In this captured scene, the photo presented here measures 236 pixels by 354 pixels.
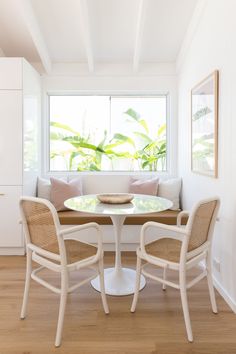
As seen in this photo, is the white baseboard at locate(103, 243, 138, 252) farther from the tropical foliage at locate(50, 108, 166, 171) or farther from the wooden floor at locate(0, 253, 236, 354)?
the tropical foliage at locate(50, 108, 166, 171)

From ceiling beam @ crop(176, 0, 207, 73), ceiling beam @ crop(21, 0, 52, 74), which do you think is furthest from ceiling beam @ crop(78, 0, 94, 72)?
ceiling beam @ crop(176, 0, 207, 73)

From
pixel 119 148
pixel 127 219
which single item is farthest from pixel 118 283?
pixel 119 148

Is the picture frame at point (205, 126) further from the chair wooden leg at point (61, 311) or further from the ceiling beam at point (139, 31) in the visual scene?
the chair wooden leg at point (61, 311)

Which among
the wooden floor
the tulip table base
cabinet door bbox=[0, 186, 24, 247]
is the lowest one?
the wooden floor

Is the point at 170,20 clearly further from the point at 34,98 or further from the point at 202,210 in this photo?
the point at 202,210

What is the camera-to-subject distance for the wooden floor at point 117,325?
5.71 ft

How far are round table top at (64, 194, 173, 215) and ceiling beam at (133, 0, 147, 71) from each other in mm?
1872

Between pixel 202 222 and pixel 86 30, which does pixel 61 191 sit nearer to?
pixel 86 30

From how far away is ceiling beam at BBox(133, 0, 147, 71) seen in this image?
282 cm

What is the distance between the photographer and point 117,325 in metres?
1.96

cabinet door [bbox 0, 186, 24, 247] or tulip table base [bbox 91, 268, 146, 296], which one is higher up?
cabinet door [bbox 0, 186, 24, 247]

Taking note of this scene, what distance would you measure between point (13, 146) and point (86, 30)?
4.97 ft

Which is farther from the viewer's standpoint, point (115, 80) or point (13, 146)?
point (115, 80)

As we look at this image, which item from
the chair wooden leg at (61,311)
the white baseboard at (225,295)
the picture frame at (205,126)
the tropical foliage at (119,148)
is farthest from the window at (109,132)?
the chair wooden leg at (61,311)
